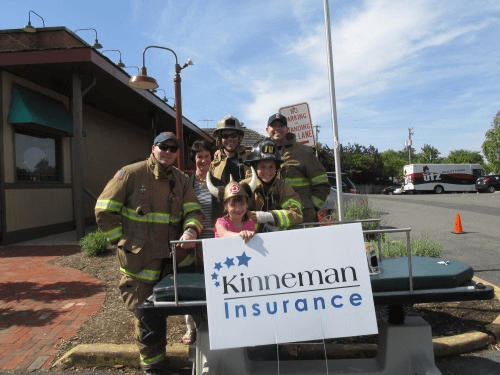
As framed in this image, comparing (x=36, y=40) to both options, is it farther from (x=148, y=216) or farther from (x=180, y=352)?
(x=180, y=352)

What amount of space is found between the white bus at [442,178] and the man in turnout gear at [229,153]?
40277mm

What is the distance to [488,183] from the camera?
123ft

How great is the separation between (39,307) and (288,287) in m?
3.86

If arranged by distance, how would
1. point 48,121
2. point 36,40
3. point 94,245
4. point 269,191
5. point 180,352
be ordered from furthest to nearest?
point 36,40 → point 48,121 → point 94,245 → point 180,352 → point 269,191

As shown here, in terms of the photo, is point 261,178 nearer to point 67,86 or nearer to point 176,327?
point 176,327

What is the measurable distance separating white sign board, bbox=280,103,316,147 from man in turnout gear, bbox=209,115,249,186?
272cm

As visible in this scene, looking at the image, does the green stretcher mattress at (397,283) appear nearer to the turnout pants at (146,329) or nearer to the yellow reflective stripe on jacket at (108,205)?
the turnout pants at (146,329)

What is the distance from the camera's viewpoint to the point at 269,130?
4047 mm

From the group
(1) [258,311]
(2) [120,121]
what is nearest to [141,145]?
(2) [120,121]

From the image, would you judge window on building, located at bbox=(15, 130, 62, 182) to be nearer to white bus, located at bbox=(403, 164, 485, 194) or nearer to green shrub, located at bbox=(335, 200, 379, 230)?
green shrub, located at bbox=(335, 200, 379, 230)

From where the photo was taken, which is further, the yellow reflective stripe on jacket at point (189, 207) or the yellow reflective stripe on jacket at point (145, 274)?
the yellow reflective stripe on jacket at point (189, 207)

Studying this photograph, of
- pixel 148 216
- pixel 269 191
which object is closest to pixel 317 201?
pixel 269 191

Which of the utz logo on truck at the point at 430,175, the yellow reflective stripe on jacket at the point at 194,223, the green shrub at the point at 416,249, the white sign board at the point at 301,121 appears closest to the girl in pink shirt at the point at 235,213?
the yellow reflective stripe on jacket at the point at 194,223

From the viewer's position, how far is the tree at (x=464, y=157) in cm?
11044
